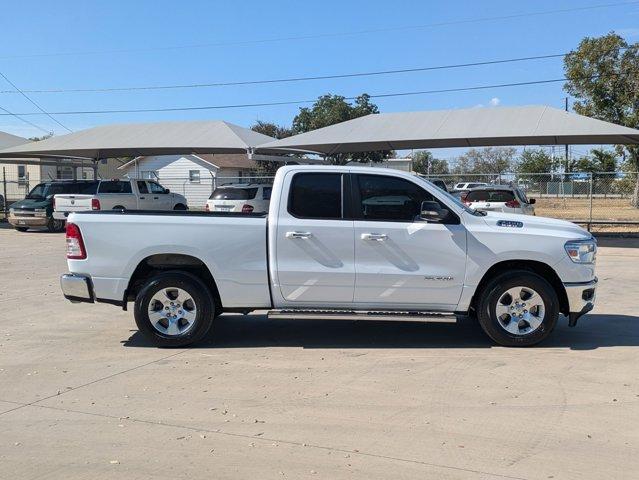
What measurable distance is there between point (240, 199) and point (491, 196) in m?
7.33

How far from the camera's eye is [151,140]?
25.9m

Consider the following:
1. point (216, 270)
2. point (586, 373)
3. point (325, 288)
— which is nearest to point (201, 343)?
point (216, 270)

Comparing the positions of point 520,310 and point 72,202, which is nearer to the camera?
point 520,310

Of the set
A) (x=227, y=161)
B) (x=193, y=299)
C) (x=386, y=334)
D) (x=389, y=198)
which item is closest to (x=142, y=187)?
(x=193, y=299)

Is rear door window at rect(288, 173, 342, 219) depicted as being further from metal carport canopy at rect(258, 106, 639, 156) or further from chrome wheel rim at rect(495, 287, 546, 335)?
metal carport canopy at rect(258, 106, 639, 156)

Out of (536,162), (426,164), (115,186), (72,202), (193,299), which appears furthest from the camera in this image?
(426,164)

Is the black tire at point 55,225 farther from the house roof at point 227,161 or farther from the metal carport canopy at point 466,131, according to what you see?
the house roof at point 227,161

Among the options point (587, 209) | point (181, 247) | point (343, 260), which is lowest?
point (587, 209)

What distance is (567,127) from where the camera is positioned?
19.4 meters

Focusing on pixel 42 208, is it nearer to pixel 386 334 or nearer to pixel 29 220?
pixel 29 220

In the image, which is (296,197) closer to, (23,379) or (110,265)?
(110,265)

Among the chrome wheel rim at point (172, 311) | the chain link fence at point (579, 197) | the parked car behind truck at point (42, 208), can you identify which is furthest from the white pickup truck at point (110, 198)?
the chrome wheel rim at point (172, 311)

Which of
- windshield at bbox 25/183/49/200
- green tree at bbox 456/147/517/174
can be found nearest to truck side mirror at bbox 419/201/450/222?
windshield at bbox 25/183/49/200

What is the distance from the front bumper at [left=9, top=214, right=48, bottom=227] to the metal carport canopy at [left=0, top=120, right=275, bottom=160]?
366cm
